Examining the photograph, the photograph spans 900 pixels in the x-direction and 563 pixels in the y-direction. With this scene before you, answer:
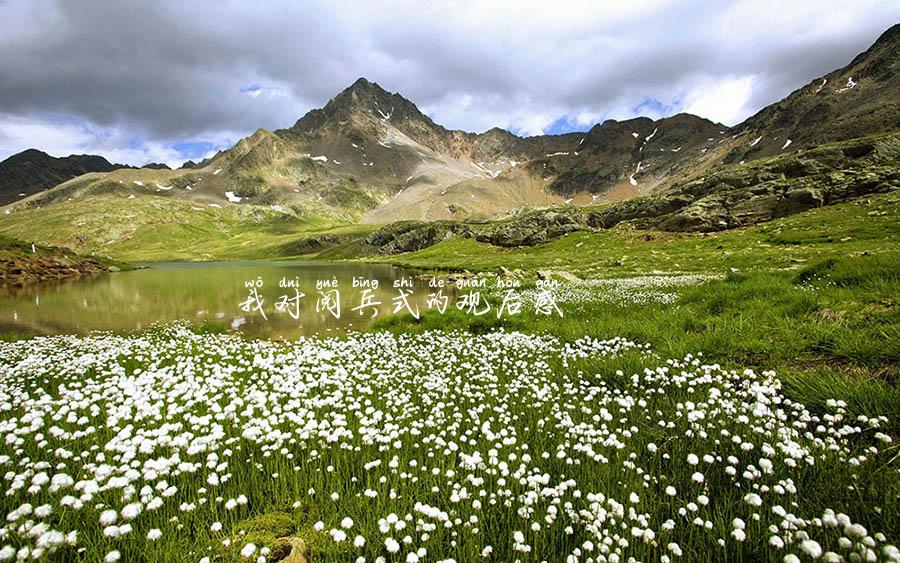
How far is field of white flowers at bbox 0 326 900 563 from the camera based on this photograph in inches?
137

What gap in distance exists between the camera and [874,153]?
96688mm

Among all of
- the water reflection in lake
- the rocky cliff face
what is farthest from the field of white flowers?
the rocky cliff face

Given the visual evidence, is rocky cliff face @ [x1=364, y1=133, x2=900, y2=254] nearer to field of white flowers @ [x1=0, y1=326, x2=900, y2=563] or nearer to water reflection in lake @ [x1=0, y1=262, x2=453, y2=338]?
water reflection in lake @ [x1=0, y1=262, x2=453, y2=338]

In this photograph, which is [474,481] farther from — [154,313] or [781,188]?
[781,188]

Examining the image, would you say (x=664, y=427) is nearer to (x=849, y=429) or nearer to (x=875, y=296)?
(x=849, y=429)

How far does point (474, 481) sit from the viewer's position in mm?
4289

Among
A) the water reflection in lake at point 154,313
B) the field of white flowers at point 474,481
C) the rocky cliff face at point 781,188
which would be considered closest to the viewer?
the field of white flowers at point 474,481

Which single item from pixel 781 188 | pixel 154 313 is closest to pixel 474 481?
pixel 154 313

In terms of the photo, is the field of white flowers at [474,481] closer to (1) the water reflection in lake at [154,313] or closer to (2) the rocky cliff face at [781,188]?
(1) the water reflection in lake at [154,313]

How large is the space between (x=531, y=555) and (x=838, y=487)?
3.17 metres

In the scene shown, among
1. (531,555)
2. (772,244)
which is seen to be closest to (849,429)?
(531,555)

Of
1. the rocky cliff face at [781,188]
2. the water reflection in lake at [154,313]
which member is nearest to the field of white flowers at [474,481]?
the water reflection in lake at [154,313]

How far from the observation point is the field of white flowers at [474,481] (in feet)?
11.4

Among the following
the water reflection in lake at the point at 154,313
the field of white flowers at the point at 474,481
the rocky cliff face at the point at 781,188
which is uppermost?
the rocky cliff face at the point at 781,188
